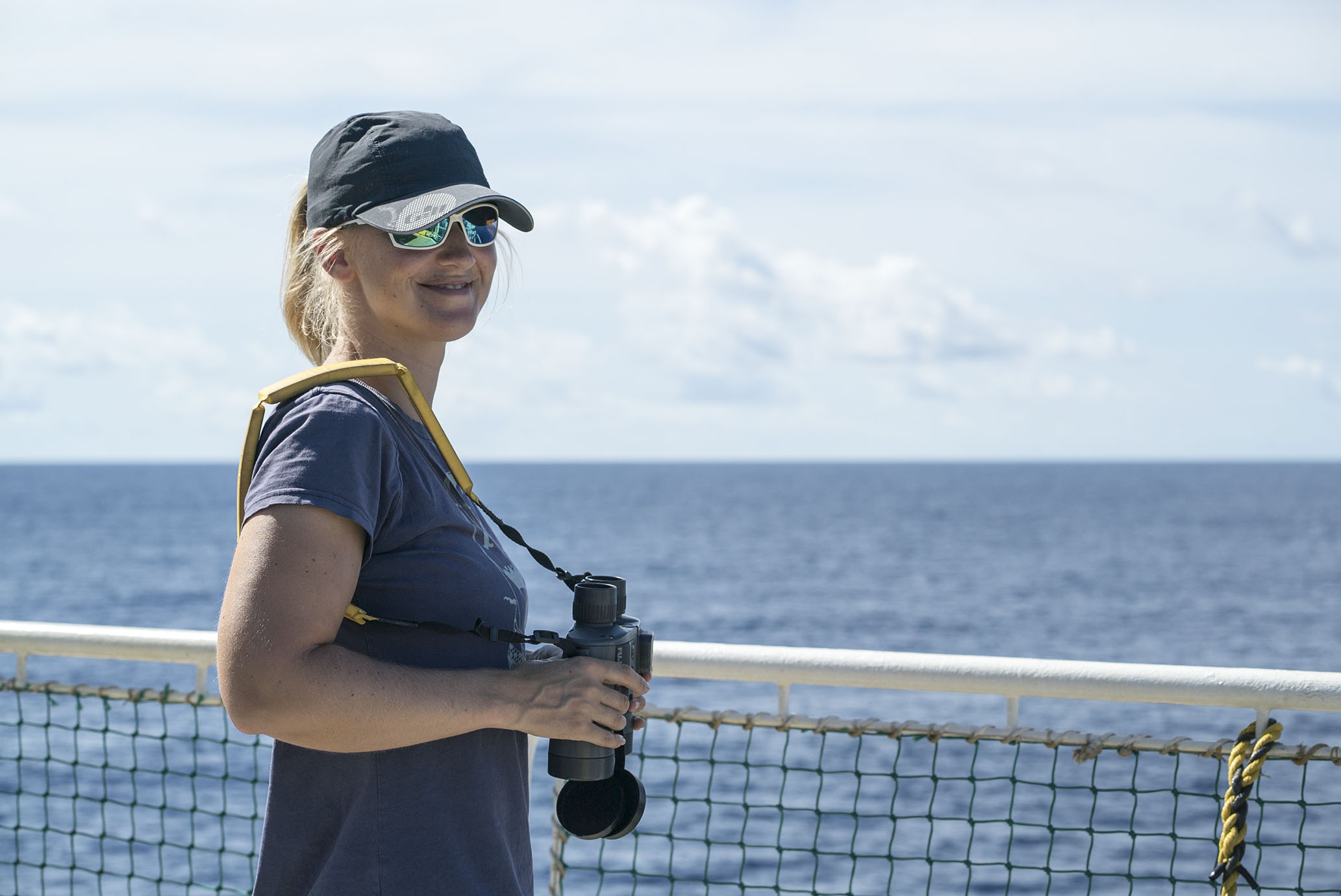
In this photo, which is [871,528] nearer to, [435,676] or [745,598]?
[745,598]

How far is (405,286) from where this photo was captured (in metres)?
1.79

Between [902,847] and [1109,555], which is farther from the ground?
[1109,555]

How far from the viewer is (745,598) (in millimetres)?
46375

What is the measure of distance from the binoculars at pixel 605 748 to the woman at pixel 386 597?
40 millimetres

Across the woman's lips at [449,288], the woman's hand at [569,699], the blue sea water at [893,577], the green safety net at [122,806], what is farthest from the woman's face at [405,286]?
the blue sea water at [893,577]

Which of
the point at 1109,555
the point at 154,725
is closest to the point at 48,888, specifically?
the point at 154,725

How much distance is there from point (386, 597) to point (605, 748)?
374 millimetres

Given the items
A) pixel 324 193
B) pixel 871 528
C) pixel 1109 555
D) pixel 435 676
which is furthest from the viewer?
pixel 871 528

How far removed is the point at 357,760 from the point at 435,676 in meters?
0.18

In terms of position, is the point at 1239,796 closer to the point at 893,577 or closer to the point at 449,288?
the point at 449,288

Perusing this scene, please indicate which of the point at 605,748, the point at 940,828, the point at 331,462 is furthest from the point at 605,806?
the point at 940,828

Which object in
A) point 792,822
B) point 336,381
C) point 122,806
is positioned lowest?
point 122,806

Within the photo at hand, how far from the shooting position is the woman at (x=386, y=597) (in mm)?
1492

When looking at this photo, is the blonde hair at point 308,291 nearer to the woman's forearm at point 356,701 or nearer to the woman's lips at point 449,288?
the woman's lips at point 449,288
